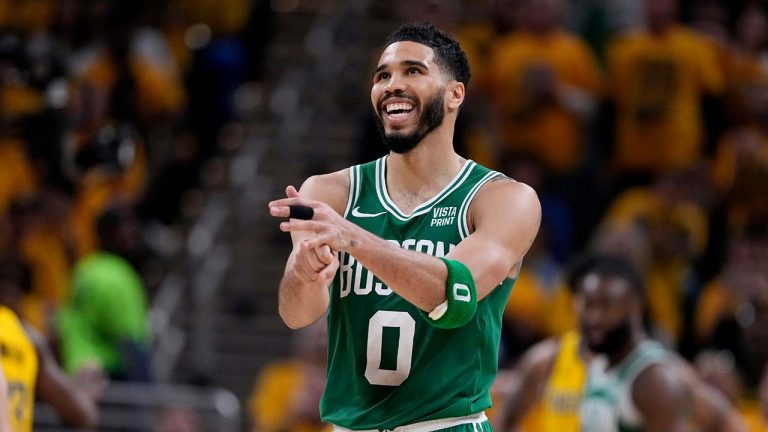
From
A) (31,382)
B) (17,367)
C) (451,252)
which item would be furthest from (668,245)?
(451,252)

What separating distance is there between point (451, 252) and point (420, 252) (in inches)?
6.0

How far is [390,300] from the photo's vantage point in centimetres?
538

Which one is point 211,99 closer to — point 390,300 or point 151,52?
point 151,52

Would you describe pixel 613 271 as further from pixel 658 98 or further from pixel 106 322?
pixel 658 98

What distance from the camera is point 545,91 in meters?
12.7

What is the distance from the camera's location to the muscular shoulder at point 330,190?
5.61m

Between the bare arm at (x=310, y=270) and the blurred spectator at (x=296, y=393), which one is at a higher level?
the bare arm at (x=310, y=270)

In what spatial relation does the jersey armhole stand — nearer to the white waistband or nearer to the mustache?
the mustache

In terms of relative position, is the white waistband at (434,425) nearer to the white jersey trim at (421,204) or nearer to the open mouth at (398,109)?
the white jersey trim at (421,204)

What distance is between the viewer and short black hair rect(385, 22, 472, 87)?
5.53 meters

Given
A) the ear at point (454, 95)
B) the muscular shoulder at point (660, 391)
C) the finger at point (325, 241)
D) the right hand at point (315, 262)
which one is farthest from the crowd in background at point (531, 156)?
the finger at point (325, 241)

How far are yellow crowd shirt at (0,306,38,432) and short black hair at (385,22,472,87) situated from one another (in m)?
3.16

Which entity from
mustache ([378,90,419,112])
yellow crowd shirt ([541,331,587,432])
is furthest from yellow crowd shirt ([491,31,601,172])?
mustache ([378,90,419,112])

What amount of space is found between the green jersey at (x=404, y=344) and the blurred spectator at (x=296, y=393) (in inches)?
182
